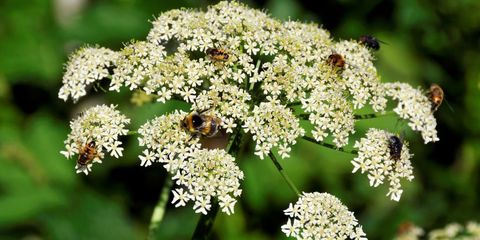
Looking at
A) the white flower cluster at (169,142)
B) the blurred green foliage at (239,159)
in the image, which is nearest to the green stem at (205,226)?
the white flower cluster at (169,142)

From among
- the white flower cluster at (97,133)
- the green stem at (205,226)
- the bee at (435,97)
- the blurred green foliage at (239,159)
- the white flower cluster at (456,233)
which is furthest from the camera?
the blurred green foliage at (239,159)

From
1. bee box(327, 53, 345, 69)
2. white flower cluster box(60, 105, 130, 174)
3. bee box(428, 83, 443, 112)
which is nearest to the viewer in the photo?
white flower cluster box(60, 105, 130, 174)

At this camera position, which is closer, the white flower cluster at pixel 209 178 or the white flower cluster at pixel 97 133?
the white flower cluster at pixel 209 178

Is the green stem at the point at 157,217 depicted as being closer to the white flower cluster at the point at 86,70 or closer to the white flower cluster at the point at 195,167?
the white flower cluster at the point at 195,167

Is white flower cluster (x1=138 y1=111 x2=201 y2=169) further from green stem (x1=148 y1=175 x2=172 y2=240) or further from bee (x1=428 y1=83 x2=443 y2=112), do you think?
bee (x1=428 y1=83 x2=443 y2=112)

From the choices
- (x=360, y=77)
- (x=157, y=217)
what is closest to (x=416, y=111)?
(x=360, y=77)

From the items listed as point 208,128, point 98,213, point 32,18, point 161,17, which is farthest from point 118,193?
point 208,128

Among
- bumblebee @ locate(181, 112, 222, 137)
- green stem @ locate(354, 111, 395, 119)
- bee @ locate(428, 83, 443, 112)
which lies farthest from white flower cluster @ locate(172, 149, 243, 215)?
bee @ locate(428, 83, 443, 112)
